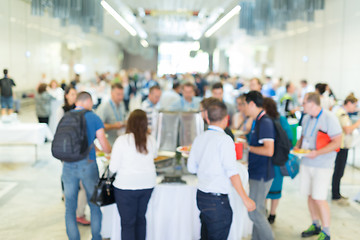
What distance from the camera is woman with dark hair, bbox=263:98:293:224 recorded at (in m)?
4.09

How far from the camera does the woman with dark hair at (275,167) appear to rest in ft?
13.4

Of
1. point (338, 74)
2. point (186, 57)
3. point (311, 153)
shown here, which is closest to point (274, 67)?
point (338, 74)

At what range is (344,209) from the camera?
18.4 feet

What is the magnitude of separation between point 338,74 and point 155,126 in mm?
10151

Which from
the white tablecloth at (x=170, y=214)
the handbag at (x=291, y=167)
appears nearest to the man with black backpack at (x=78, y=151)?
the white tablecloth at (x=170, y=214)

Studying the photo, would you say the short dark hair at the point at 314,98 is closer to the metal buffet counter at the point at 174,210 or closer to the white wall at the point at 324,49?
the metal buffet counter at the point at 174,210

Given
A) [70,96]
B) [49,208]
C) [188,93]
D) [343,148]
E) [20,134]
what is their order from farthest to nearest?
[20,134] → [188,93] → [343,148] → [49,208] → [70,96]

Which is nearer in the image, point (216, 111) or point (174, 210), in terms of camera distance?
point (216, 111)

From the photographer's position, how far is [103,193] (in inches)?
137

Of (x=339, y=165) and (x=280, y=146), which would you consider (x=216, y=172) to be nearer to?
(x=280, y=146)

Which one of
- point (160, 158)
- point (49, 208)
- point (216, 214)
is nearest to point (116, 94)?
point (160, 158)

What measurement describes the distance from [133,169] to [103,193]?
0.36 metres

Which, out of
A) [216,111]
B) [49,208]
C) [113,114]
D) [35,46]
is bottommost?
[49,208]

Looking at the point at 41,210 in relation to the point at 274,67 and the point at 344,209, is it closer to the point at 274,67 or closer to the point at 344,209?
the point at 344,209
